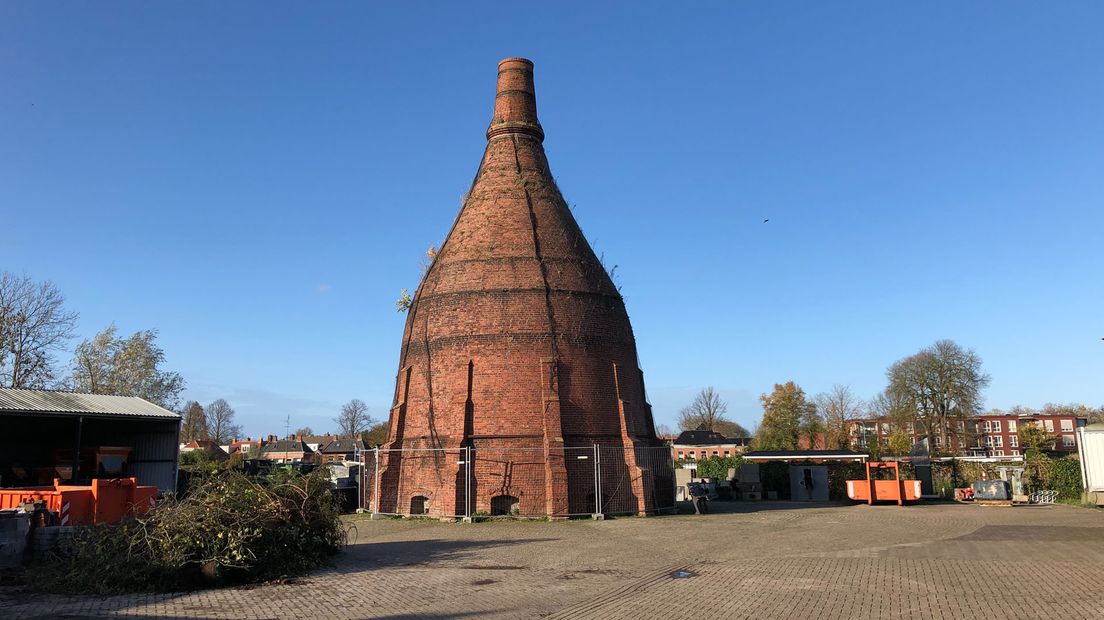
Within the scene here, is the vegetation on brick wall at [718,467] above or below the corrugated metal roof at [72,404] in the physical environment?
below

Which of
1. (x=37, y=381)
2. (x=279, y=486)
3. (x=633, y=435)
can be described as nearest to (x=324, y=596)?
(x=279, y=486)

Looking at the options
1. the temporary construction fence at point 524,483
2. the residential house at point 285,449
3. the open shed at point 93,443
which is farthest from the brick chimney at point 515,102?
the residential house at point 285,449

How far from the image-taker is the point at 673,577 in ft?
40.2

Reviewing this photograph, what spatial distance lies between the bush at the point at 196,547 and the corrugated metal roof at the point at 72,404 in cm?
782

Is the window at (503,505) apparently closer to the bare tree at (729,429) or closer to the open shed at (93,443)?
the open shed at (93,443)

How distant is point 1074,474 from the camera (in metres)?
31.9

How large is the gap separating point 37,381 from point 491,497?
30657 millimetres

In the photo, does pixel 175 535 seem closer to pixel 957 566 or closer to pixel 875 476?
pixel 957 566

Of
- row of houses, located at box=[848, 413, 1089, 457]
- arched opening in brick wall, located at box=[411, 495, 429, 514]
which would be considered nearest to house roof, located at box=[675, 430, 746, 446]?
row of houses, located at box=[848, 413, 1089, 457]

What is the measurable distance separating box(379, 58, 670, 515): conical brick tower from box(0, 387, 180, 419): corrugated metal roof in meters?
7.20

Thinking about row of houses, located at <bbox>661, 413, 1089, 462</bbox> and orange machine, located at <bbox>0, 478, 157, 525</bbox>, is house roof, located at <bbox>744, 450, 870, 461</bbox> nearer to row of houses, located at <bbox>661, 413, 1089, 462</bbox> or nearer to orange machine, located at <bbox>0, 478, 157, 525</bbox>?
row of houses, located at <bbox>661, 413, 1089, 462</bbox>

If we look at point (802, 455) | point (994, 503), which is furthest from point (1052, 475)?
point (802, 455)

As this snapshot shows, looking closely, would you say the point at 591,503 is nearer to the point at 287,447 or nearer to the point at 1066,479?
the point at 1066,479

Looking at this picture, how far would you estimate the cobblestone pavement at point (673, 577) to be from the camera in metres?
9.70
